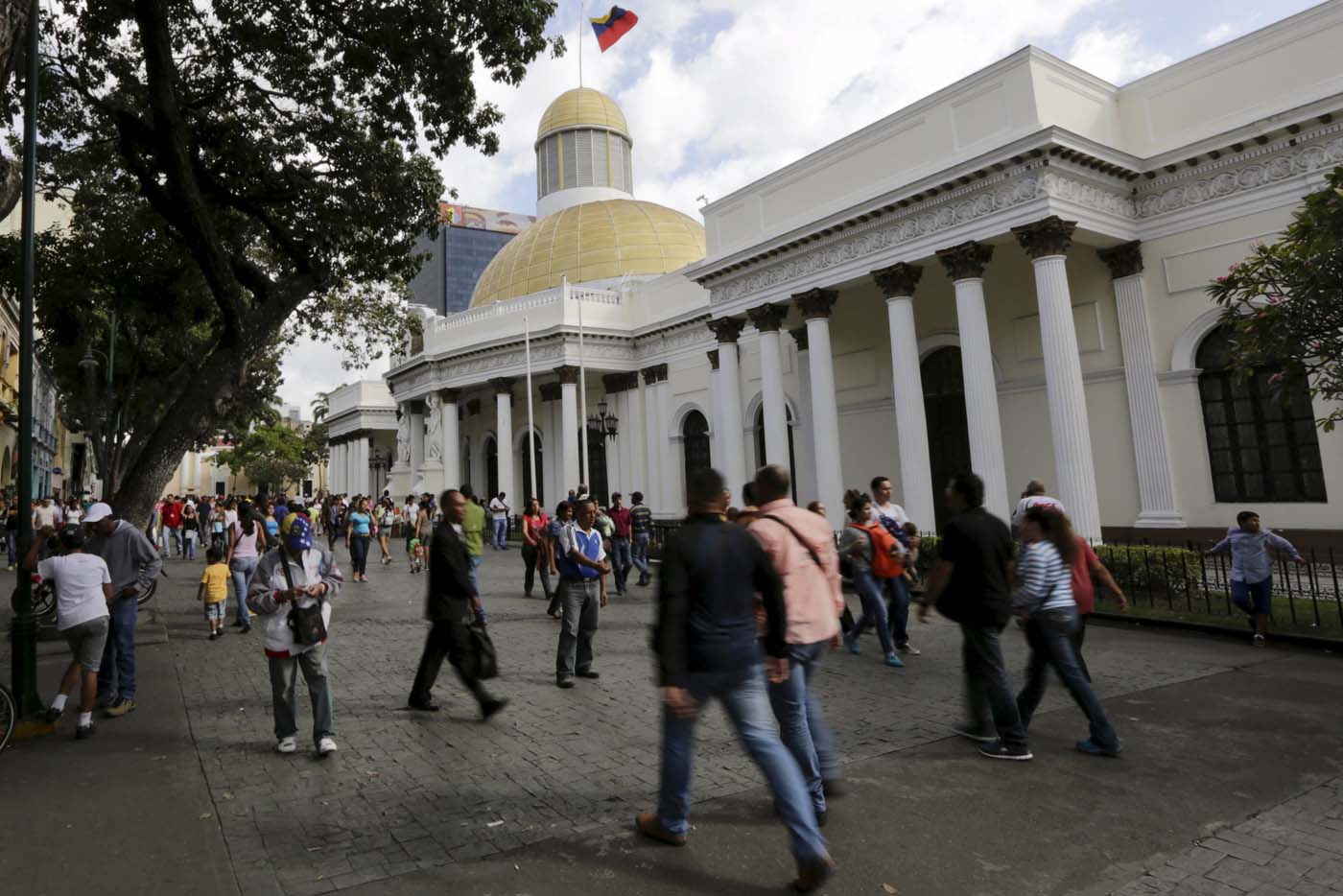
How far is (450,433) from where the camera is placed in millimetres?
33094

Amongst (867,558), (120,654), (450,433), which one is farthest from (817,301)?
(450,433)

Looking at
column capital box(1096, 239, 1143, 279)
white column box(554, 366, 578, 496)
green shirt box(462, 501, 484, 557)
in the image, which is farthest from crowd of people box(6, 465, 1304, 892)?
white column box(554, 366, 578, 496)

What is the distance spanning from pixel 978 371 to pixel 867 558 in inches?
369

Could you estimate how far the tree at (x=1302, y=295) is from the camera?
293 inches

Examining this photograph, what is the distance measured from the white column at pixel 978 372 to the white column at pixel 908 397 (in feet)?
3.79

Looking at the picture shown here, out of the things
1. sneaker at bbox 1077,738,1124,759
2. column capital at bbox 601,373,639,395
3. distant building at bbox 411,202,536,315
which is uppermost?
distant building at bbox 411,202,536,315

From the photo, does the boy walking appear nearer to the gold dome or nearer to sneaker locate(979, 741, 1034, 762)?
sneaker locate(979, 741, 1034, 762)

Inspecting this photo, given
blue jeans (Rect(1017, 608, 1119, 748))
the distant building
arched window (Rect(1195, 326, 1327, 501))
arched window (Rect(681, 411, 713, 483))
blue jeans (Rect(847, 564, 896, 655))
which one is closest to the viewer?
blue jeans (Rect(1017, 608, 1119, 748))

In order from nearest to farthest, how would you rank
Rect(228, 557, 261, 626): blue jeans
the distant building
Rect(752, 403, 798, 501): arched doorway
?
1. Rect(228, 557, 261, 626): blue jeans
2. Rect(752, 403, 798, 501): arched doorway
3. the distant building

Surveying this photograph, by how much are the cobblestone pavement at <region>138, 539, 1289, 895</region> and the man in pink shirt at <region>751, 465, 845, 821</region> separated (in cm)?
56

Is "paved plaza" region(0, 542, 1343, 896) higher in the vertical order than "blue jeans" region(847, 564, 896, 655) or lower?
lower

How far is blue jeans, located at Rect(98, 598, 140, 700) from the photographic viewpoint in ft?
20.3

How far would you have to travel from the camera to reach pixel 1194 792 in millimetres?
4129

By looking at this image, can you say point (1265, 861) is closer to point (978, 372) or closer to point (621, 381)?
point (978, 372)
